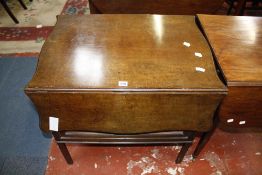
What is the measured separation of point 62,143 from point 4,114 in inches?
31.8

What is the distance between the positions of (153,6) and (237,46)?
89 centimetres

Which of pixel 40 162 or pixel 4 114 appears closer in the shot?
pixel 40 162

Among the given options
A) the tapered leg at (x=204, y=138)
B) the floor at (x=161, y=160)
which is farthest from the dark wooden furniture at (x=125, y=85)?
the floor at (x=161, y=160)

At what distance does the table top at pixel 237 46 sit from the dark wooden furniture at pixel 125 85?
0.22ft

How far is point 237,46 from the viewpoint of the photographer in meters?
1.24

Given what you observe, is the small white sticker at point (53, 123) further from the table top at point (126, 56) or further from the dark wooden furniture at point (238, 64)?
the dark wooden furniture at point (238, 64)

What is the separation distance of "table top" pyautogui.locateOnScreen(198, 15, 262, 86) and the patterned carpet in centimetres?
185

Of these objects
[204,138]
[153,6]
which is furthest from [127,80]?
[153,6]

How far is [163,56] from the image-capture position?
46.2 inches

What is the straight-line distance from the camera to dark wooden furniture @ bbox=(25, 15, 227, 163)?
39.2 inches

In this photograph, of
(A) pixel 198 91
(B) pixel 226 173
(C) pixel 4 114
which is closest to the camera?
(A) pixel 198 91

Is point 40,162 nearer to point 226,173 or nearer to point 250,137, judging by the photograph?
point 226,173

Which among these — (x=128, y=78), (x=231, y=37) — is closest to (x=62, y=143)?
(x=128, y=78)

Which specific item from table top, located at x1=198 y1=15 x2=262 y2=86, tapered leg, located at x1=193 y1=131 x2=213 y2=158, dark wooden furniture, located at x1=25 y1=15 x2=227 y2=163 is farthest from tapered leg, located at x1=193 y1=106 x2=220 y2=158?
table top, located at x1=198 y1=15 x2=262 y2=86
